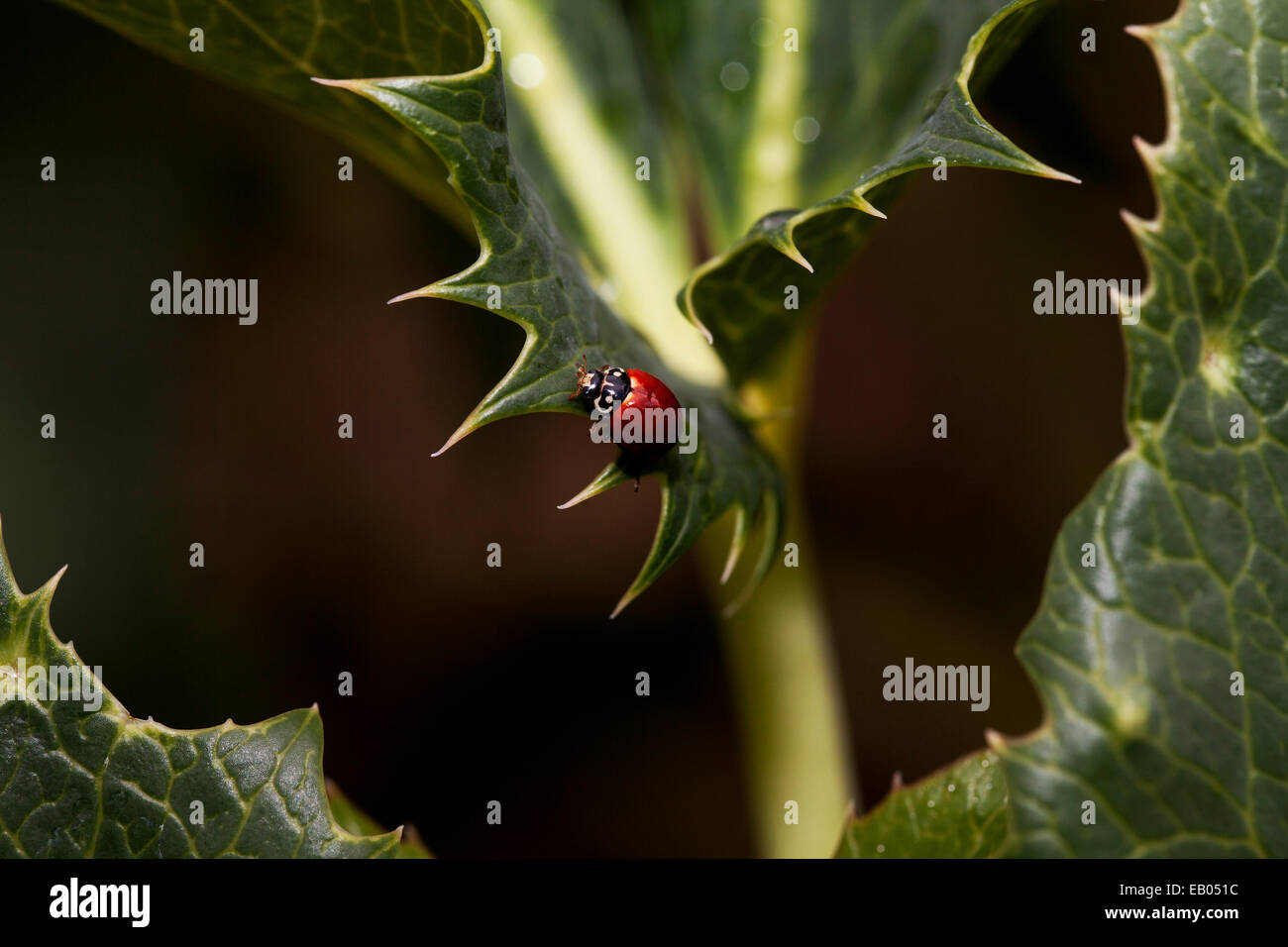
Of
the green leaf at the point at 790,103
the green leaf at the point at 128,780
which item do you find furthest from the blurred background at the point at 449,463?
the green leaf at the point at 128,780

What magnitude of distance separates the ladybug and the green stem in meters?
0.23

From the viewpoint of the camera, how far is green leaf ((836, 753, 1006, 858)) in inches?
25.3

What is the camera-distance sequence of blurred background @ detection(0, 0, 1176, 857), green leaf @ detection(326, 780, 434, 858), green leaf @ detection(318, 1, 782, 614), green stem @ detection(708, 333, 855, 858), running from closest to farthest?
green leaf @ detection(318, 1, 782, 614) → green leaf @ detection(326, 780, 434, 858) → green stem @ detection(708, 333, 855, 858) → blurred background @ detection(0, 0, 1176, 857)

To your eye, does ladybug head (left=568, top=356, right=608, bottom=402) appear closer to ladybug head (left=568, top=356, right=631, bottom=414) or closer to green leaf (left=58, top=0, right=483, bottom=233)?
ladybug head (left=568, top=356, right=631, bottom=414)

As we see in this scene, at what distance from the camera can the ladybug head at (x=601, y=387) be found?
604 mm

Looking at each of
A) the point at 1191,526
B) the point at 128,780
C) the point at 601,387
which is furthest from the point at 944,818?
the point at 128,780

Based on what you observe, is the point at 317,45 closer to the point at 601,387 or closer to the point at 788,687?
the point at 601,387

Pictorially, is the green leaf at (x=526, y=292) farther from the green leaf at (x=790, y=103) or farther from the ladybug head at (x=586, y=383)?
the green leaf at (x=790, y=103)

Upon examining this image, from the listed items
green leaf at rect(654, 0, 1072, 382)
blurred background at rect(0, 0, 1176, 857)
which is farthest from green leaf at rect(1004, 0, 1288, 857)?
blurred background at rect(0, 0, 1176, 857)

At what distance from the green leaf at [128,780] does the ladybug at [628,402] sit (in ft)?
0.77

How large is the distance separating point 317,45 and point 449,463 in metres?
0.73

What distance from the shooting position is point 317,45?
0.65 m

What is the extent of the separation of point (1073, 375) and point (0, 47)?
1.29 metres
